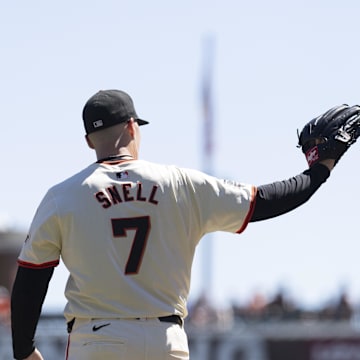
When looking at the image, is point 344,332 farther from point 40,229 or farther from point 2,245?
point 40,229

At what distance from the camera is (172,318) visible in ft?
16.2

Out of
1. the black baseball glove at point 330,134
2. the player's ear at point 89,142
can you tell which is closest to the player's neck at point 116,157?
the player's ear at point 89,142

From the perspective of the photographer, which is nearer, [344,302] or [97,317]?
[97,317]

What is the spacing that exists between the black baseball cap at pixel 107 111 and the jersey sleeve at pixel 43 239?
40 cm

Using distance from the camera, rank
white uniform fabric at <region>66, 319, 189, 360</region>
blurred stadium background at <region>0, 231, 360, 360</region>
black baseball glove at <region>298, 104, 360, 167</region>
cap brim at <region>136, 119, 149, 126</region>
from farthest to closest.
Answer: blurred stadium background at <region>0, 231, 360, 360</region> → black baseball glove at <region>298, 104, 360, 167</region> → cap brim at <region>136, 119, 149, 126</region> → white uniform fabric at <region>66, 319, 189, 360</region>

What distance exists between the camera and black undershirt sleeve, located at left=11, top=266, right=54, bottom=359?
4910mm

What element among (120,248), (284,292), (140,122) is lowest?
(284,292)

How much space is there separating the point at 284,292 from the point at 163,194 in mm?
14193

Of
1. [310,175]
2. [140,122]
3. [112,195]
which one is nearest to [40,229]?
[112,195]

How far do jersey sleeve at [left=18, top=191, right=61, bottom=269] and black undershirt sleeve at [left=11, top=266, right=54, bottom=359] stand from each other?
4cm

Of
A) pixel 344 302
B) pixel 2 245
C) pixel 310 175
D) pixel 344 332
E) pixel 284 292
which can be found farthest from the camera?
pixel 2 245

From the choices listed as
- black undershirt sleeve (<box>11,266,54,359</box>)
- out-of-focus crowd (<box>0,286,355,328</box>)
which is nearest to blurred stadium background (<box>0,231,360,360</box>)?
out-of-focus crowd (<box>0,286,355,328</box>)

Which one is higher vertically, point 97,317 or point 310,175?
point 310,175

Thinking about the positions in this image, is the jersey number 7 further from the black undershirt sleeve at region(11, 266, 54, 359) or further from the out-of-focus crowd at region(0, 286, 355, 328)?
the out-of-focus crowd at region(0, 286, 355, 328)
